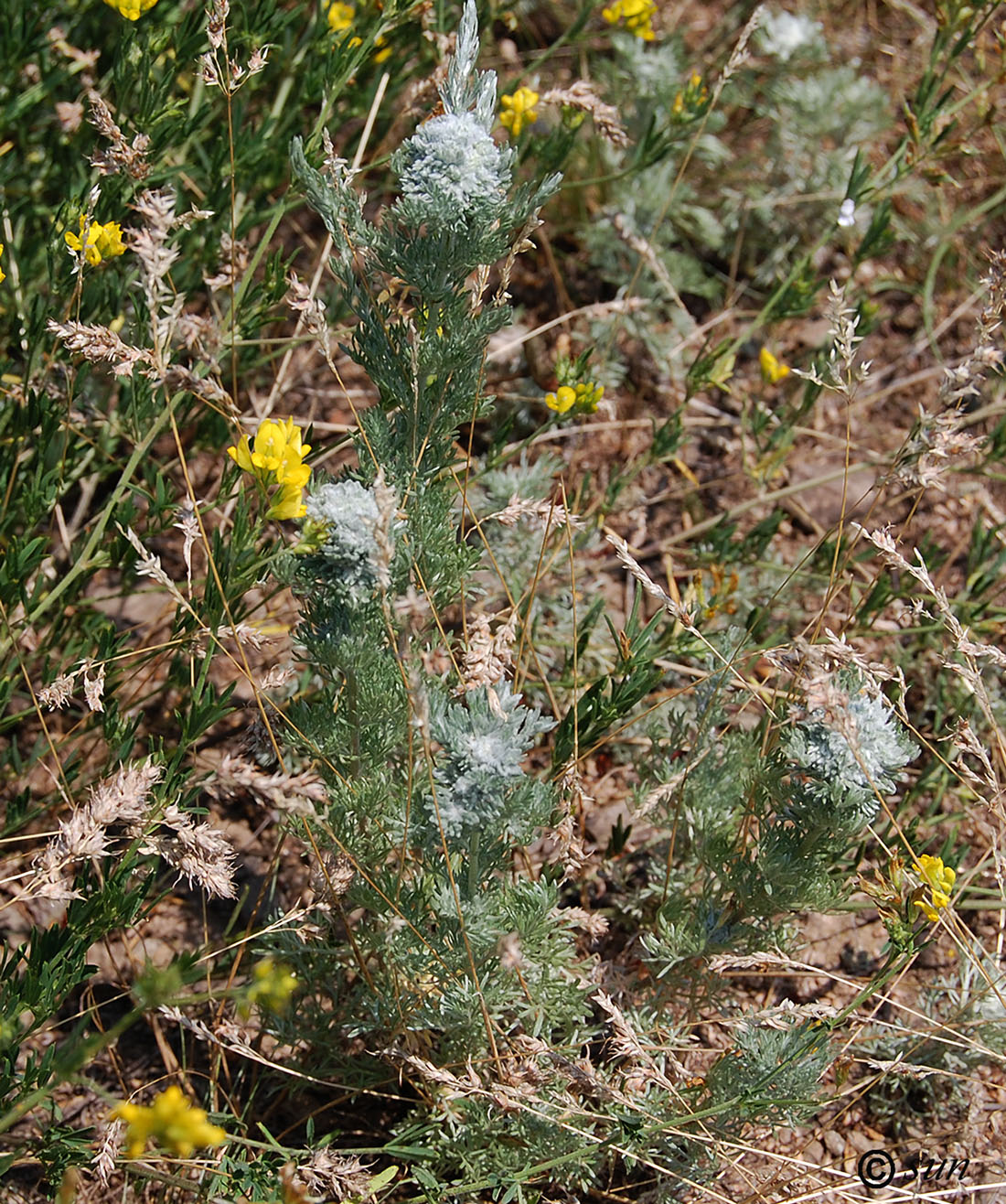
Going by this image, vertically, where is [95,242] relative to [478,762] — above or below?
above

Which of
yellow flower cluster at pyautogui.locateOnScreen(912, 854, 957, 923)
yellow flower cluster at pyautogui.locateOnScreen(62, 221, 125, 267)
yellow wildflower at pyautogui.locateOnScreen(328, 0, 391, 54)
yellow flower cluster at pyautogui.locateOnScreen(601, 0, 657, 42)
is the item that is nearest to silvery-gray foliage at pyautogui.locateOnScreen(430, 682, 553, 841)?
yellow flower cluster at pyautogui.locateOnScreen(912, 854, 957, 923)

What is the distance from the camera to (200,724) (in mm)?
2090

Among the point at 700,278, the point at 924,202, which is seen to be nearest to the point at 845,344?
the point at 700,278

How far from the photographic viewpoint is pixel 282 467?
1837 millimetres

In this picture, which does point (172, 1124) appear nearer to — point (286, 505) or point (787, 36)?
point (286, 505)

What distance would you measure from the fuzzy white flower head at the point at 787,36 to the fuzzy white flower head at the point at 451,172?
2.77m

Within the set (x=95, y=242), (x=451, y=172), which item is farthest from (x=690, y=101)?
(x=95, y=242)

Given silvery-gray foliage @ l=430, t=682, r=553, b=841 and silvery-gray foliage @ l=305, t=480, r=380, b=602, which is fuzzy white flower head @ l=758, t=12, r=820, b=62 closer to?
silvery-gray foliage @ l=305, t=480, r=380, b=602

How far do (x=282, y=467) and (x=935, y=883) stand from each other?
139 centimetres

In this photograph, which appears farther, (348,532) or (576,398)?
(576,398)

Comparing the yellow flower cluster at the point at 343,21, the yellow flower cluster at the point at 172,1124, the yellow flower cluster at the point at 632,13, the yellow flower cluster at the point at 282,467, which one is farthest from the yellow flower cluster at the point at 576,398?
the yellow flower cluster at the point at 172,1124

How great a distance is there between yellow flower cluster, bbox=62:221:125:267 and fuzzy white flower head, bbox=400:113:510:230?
719mm

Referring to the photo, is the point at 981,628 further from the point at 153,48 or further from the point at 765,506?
the point at 153,48

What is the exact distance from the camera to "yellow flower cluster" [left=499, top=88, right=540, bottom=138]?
2.79 meters
